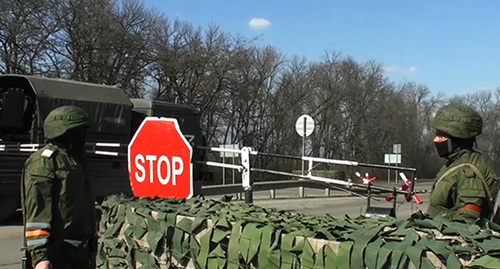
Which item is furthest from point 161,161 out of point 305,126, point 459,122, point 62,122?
point 305,126

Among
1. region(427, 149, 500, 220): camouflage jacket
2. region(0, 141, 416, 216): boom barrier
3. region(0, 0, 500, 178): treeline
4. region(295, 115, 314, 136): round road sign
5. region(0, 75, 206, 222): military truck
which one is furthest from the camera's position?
region(0, 0, 500, 178): treeline

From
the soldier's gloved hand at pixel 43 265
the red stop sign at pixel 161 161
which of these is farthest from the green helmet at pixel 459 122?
the soldier's gloved hand at pixel 43 265

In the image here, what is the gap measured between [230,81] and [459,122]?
3856 cm

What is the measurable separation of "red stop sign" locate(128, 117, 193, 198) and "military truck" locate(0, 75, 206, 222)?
7.54 meters

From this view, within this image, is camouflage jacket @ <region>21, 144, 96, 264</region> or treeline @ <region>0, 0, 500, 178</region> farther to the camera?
treeline @ <region>0, 0, 500, 178</region>

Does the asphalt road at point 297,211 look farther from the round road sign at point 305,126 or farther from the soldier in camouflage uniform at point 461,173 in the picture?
the round road sign at point 305,126

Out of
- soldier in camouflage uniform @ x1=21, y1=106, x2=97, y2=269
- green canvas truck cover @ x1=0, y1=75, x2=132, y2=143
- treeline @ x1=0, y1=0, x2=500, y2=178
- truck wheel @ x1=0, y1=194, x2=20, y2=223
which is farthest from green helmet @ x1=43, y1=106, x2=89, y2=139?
treeline @ x1=0, y1=0, x2=500, y2=178

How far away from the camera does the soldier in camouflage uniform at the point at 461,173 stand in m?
3.36

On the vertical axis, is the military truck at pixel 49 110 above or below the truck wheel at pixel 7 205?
above

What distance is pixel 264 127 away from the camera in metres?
46.6

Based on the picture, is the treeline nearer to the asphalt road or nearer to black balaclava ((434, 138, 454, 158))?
the asphalt road

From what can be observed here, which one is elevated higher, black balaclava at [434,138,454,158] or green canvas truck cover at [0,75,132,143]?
green canvas truck cover at [0,75,132,143]

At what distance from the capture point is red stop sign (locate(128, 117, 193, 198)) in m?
4.77

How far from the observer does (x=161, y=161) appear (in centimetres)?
492
